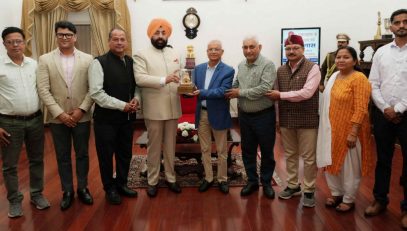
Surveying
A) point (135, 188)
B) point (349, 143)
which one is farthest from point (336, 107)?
point (135, 188)

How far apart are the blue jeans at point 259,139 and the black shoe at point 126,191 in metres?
1.17

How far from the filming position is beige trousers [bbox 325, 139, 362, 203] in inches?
114

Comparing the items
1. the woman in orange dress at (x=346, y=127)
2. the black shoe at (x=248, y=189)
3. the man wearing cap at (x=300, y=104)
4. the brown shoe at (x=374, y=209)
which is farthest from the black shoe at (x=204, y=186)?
the brown shoe at (x=374, y=209)

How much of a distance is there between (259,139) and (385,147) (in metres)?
1.07

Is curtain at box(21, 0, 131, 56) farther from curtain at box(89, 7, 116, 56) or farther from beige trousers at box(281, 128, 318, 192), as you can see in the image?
beige trousers at box(281, 128, 318, 192)

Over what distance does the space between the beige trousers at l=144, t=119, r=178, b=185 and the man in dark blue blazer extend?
11.5 inches

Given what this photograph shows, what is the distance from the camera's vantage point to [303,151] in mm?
3166

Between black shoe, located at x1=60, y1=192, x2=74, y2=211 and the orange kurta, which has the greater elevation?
the orange kurta

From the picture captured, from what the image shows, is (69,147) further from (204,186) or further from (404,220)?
(404,220)

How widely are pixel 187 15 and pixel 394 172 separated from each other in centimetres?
463

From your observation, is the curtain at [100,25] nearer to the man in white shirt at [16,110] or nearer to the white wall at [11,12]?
the white wall at [11,12]

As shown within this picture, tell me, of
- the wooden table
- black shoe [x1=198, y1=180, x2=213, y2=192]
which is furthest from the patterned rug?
black shoe [x1=198, y1=180, x2=213, y2=192]

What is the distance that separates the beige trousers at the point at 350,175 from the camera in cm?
290

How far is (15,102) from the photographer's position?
9.39ft
